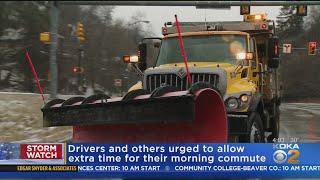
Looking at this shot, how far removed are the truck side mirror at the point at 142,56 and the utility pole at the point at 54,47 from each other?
5.66 feet

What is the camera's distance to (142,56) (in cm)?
923

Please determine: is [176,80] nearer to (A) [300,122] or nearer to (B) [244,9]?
(B) [244,9]

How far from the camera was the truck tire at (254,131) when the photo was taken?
790 centimetres

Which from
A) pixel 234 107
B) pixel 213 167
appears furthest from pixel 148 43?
pixel 213 167

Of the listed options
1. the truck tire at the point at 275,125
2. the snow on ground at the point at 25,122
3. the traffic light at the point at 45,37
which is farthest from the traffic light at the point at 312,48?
the traffic light at the point at 45,37

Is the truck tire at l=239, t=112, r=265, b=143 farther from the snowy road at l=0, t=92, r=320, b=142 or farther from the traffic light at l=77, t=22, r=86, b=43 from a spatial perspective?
the traffic light at l=77, t=22, r=86, b=43

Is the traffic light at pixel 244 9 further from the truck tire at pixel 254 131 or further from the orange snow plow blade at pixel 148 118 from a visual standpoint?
the orange snow plow blade at pixel 148 118

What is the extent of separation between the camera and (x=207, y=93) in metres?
6.94

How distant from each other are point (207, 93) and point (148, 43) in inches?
102

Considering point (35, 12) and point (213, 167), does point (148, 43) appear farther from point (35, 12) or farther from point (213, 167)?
point (213, 167)

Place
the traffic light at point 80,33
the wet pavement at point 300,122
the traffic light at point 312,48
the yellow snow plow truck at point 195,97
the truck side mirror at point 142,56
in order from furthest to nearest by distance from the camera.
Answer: the truck side mirror at point 142,56
the wet pavement at point 300,122
the traffic light at point 312,48
the traffic light at point 80,33
the yellow snow plow truck at point 195,97

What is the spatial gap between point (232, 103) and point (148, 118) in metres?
1.81

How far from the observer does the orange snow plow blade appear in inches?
257

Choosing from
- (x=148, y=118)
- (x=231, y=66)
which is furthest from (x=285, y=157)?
(x=231, y=66)
